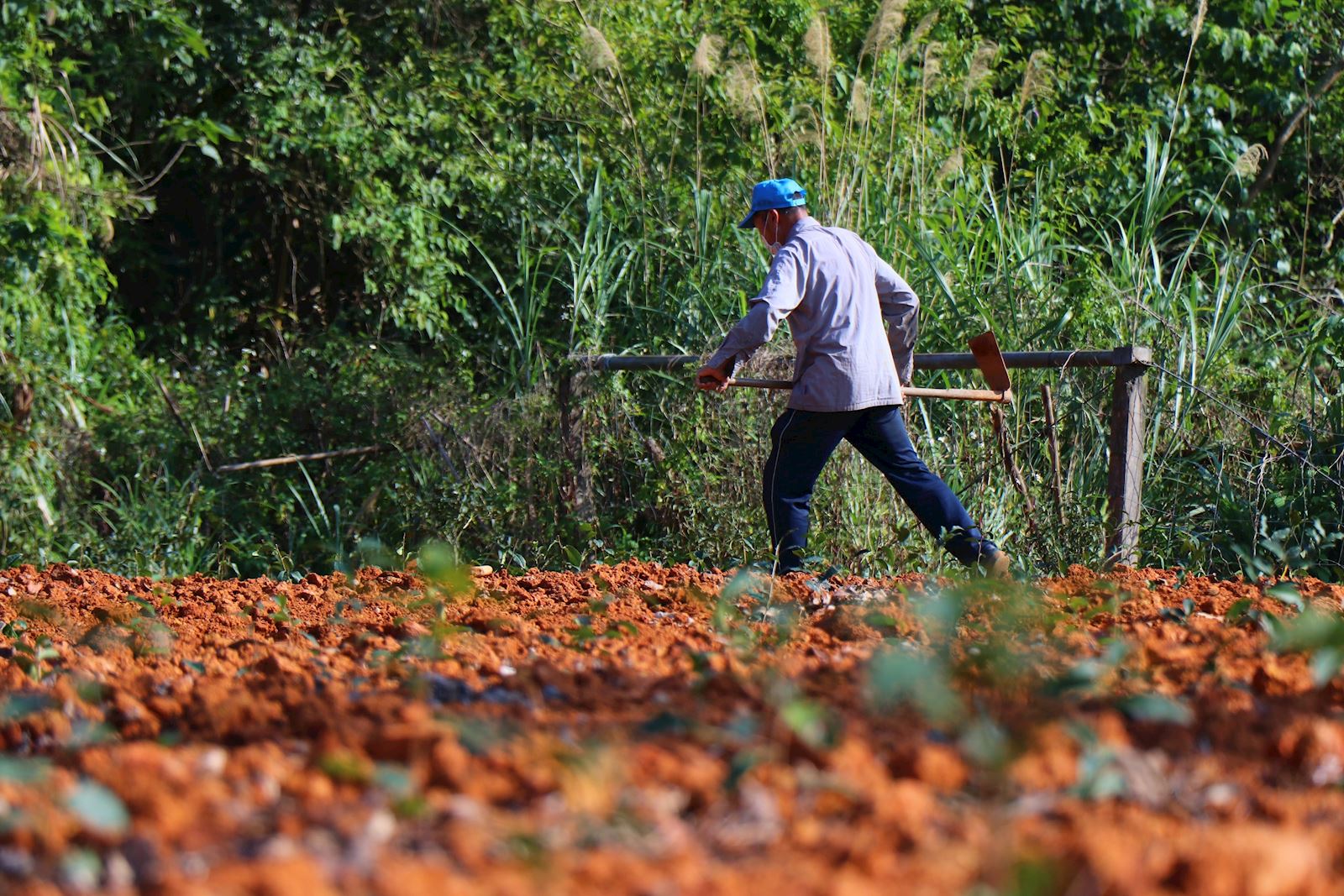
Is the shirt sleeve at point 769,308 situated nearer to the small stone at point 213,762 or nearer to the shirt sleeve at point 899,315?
the shirt sleeve at point 899,315

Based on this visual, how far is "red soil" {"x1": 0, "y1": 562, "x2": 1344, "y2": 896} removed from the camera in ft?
4.05

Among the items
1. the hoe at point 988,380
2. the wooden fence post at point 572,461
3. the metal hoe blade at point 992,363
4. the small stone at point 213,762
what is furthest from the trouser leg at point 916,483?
the small stone at point 213,762

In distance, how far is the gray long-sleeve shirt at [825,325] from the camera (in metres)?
4.39

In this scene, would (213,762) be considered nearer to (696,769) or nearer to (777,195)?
(696,769)

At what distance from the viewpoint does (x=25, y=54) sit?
6.89 metres

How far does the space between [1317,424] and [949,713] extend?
3.79 meters

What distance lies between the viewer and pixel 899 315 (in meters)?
4.86

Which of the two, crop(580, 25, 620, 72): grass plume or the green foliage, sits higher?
crop(580, 25, 620, 72): grass plume

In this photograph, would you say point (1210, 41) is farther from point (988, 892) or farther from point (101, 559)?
point (988, 892)

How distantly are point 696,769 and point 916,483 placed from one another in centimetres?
302

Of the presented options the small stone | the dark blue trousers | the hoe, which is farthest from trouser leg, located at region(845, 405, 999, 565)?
the small stone

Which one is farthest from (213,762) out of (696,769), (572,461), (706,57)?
(706,57)

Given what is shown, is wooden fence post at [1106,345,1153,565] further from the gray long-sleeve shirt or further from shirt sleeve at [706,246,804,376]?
shirt sleeve at [706,246,804,376]

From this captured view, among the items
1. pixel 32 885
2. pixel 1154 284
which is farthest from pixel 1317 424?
pixel 32 885
